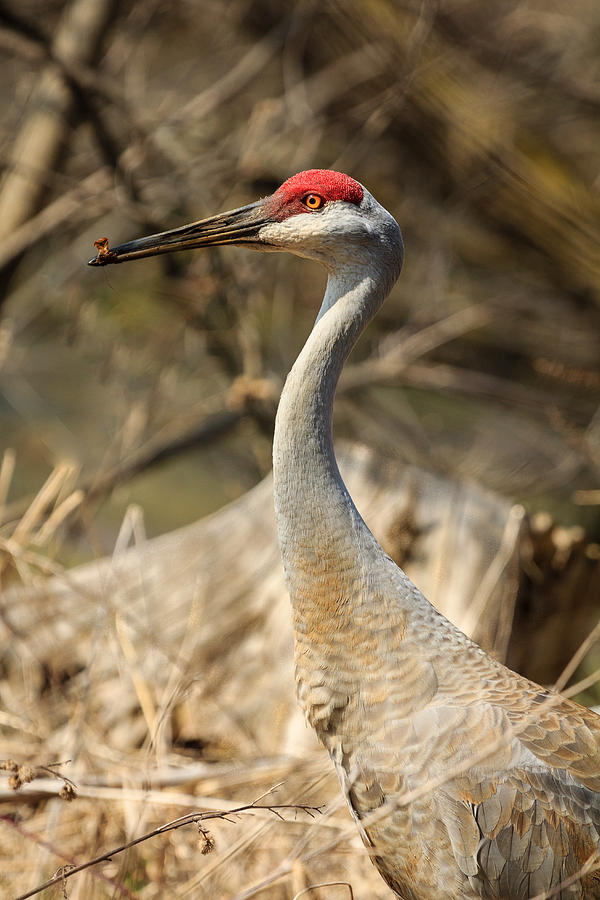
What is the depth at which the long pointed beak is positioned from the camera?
84.3 inches

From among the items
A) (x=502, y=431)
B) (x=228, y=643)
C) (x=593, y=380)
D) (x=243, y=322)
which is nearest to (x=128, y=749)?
(x=228, y=643)

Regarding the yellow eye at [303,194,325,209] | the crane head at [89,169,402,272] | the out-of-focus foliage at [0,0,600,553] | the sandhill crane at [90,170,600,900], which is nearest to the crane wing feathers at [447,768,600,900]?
the sandhill crane at [90,170,600,900]

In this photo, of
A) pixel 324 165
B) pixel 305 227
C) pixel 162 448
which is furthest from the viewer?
pixel 324 165

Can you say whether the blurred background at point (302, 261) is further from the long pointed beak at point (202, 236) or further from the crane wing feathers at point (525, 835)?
the crane wing feathers at point (525, 835)

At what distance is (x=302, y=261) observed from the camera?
5.95 metres

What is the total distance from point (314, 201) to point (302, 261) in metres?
3.84

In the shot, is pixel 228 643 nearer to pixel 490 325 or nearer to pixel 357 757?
pixel 357 757

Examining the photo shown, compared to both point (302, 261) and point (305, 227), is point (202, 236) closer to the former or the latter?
point (305, 227)

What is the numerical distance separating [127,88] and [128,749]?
11.0ft

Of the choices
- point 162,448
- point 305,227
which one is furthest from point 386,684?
point 162,448

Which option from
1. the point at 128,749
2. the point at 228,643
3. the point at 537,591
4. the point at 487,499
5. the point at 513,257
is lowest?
the point at 128,749

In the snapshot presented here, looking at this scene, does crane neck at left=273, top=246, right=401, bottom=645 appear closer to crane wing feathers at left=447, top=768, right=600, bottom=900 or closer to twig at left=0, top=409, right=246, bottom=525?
crane wing feathers at left=447, top=768, right=600, bottom=900

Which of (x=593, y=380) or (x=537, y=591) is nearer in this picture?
(x=537, y=591)

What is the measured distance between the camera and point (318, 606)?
214cm
